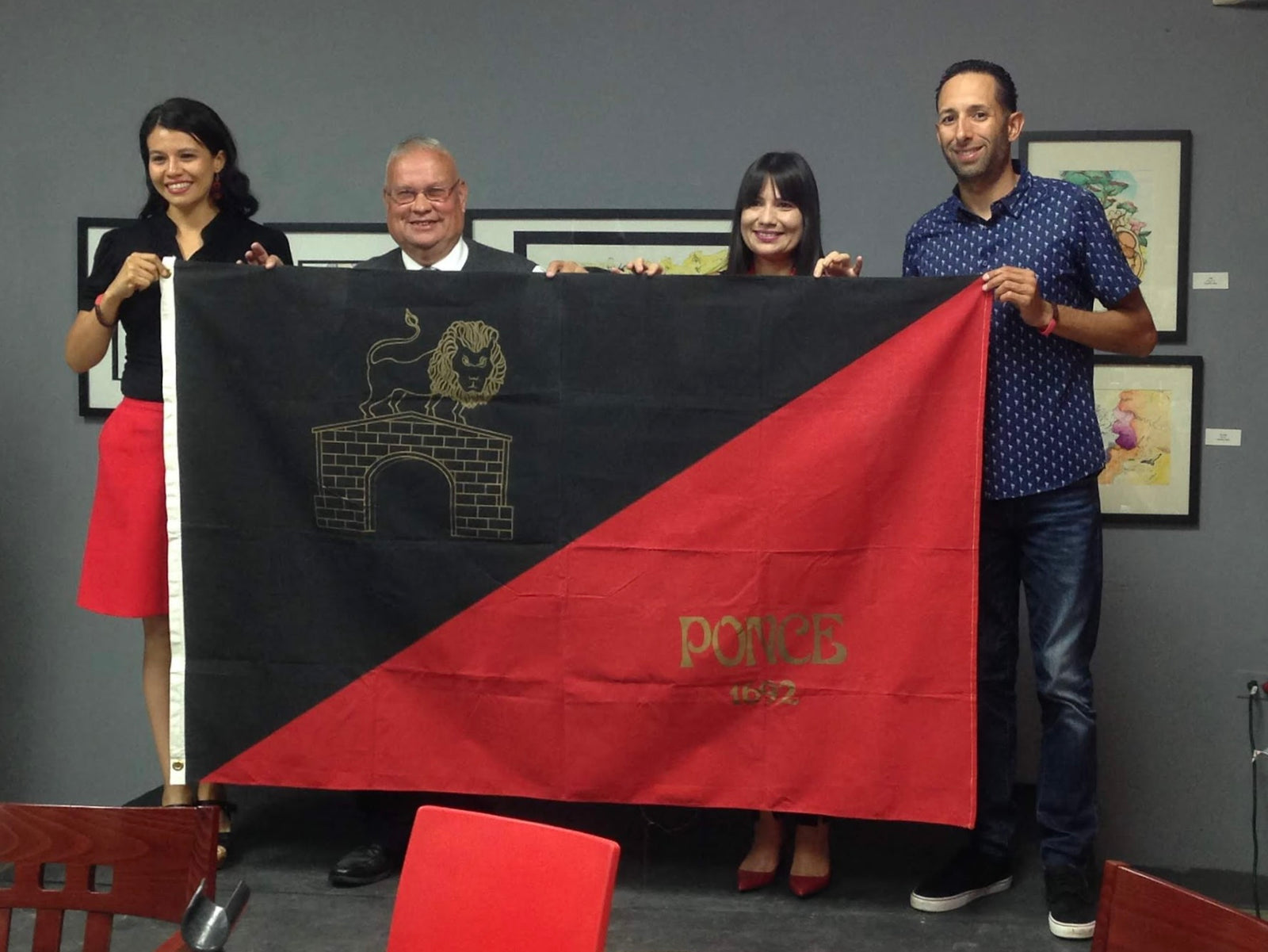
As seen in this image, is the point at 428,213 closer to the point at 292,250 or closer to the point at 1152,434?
the point at 292,250

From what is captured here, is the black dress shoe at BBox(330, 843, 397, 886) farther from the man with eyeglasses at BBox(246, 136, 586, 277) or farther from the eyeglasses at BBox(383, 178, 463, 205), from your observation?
the eyeglasses at BBox(383, 178, 463, 205)

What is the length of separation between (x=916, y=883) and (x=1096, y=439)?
94 centimetres

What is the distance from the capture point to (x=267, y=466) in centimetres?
248

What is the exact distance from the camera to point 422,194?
255 cm

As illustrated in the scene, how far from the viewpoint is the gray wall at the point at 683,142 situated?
3.17m

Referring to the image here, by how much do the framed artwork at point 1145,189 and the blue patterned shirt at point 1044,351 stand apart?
85 cm

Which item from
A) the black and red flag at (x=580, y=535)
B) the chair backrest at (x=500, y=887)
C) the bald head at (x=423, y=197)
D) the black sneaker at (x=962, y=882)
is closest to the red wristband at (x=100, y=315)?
the black and red flag at (x=580, y=535)

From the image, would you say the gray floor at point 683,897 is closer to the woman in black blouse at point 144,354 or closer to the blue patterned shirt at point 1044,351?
the woman in black blouse at point 144,354

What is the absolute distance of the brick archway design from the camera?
2439 mm

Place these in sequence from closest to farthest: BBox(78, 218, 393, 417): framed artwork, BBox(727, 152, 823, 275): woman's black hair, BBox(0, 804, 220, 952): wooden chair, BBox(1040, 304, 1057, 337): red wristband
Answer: BBox(0, 804, 220, 952): wooden chair < BBox(1040, 304, 1057, 337): red wristband < BBox(727, 152, 823, 275): woman's black hair < BBox(78, 218, 393, 417): framed artwork

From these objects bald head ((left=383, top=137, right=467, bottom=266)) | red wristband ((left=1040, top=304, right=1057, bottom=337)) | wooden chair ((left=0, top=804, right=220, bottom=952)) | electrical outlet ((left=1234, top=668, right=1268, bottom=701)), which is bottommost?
electrical outlet ((left=1234, top=668, right=1268, bottom=701))

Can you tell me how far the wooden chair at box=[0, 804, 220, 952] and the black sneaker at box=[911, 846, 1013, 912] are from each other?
4.86ft

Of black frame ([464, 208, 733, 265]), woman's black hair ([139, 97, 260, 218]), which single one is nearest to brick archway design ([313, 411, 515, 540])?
woman's black hair ([139, 97, 260, 218])

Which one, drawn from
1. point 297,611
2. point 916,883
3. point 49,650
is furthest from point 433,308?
point 49,650
